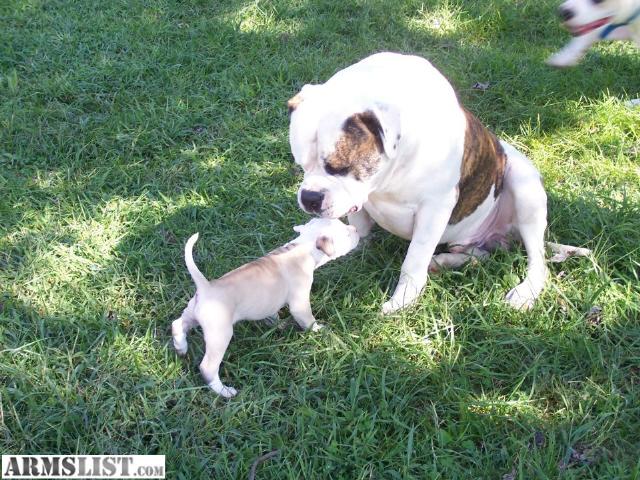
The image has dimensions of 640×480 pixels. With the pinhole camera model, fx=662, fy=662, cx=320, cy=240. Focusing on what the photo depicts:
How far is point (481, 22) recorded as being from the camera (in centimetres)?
512

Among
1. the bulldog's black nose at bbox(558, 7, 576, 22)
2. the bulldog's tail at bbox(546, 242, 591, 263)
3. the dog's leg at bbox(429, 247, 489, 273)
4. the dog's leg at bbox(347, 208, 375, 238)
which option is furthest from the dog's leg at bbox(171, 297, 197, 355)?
the bulldog's black nose at bbox(558, 7, 576, 22)

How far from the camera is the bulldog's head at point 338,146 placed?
2.34m

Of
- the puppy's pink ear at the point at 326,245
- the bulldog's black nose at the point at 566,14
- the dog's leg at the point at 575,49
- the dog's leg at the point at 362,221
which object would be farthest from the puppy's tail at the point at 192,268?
the dog's leg at the point at 575,49

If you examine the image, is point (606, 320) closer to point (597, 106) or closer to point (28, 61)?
point (597, 106)

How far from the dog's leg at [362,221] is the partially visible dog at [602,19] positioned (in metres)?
1.47

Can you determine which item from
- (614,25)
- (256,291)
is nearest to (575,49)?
(614,25)

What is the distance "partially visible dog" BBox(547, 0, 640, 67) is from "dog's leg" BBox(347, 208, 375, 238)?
1467 mm

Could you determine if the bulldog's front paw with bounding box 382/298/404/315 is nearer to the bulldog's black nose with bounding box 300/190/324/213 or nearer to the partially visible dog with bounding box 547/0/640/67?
the bulldog's black nose with bounding box 300/190/324/213

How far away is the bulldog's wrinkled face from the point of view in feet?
10.9

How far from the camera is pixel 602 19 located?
3.38 meters

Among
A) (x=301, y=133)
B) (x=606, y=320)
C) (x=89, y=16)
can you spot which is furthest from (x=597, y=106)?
(x=89, y=16)

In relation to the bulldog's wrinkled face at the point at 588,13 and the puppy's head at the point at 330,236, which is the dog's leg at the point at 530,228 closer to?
the puppy's head at the point at 330,236

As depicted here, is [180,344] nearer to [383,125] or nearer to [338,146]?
[338,146]

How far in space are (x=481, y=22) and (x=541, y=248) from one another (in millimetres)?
2692
